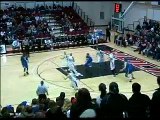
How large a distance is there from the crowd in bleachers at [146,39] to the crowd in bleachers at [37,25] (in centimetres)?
424

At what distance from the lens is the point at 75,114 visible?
597 centimetres

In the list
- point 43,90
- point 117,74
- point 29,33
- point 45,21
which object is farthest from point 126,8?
point 43,90

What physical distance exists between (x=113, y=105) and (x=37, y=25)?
27.6m

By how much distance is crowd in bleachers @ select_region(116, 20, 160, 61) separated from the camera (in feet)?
87.8

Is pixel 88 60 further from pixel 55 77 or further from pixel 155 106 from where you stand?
pixel 155 106

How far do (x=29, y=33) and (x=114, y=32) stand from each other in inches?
404

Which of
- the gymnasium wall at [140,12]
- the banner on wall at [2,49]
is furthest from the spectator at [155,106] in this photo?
the gymnasium wall at [140,12]

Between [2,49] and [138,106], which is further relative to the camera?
[2,49]

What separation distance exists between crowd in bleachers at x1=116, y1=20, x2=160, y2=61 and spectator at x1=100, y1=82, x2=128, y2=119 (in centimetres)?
1996

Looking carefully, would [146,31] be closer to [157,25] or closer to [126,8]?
[157,25]

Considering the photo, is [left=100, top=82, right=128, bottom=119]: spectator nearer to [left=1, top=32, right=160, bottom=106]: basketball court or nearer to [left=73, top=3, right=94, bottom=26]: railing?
[left=1, top=32, right=160, bottom=106]: basketball court

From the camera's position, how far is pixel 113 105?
6.24 metres

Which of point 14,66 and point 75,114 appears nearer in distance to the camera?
point 75,114

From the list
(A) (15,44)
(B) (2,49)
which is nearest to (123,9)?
(A) (15,44)
